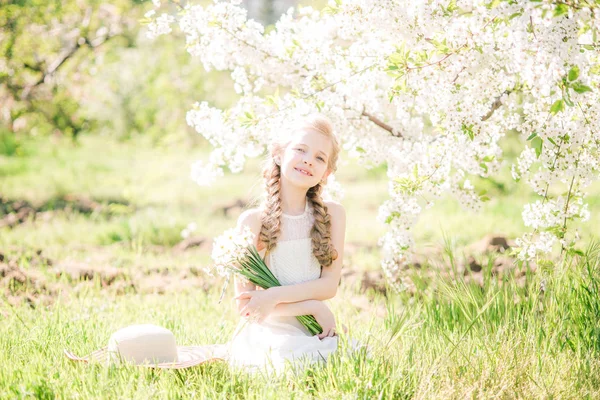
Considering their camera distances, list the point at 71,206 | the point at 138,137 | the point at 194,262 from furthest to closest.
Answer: the point at 138,137 → the point at 71,206 → the point at 194,262

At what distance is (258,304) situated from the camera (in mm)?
3207

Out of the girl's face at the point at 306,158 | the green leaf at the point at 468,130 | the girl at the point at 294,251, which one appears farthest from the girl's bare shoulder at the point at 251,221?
the green leaf at the point at 468,130

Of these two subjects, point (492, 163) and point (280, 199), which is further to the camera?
point (492, 163)

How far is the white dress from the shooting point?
317 cm

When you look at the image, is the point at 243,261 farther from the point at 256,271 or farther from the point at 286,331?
the point at 286,331

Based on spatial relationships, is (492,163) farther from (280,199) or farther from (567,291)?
(280,199)

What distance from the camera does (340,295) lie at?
500 cm

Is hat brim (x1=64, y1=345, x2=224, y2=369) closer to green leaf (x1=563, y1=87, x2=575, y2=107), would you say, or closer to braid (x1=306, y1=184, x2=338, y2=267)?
braid (x1=306, y1=184, x2=338, y2=267)

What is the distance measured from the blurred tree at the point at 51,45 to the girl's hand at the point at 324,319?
6557mm

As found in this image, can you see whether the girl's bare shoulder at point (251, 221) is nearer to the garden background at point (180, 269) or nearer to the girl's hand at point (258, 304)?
the garden background at point (180, 269)

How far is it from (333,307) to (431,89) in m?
1.68

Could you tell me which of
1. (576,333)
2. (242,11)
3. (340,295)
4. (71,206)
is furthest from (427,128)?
(576,333)

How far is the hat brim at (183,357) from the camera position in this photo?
122 inches

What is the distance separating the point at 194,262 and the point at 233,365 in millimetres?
3012
